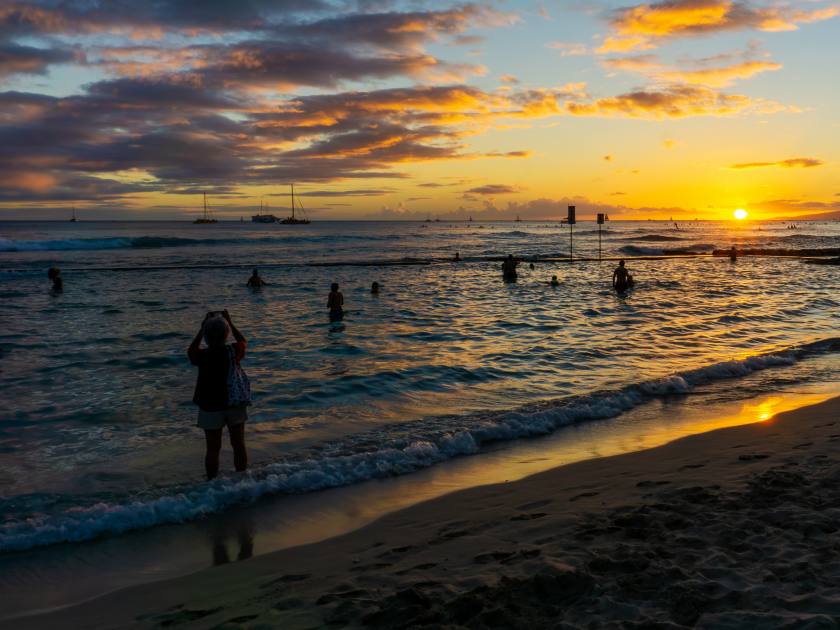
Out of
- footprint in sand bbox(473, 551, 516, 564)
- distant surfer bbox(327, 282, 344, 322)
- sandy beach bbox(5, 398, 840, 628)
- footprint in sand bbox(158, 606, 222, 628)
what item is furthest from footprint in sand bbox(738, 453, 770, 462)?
distant surfer bbox(327, 282, 344, 322)

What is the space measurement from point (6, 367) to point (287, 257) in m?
44.9

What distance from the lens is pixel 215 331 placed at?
23.1 feet

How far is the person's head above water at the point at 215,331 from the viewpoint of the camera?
276 inches

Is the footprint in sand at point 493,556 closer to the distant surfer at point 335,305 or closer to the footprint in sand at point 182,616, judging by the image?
the footprint in sand at point 182,616

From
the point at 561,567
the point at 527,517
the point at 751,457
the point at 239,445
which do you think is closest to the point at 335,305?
the point at 239,445

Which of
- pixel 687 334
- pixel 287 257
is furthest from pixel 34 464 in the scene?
pixel 287 257

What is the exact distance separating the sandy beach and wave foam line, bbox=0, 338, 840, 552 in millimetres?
1443

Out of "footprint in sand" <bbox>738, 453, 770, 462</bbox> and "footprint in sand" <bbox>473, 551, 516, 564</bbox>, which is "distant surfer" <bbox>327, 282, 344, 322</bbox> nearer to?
"footprint in sand" <bbox>738, 453, 770, 462</bbox>

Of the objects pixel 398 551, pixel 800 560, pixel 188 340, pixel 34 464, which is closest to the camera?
pixel 800 560

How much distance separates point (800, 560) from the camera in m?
4.76

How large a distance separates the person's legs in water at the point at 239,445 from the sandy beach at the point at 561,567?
2150 mm

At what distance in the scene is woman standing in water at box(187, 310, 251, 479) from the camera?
709 cm

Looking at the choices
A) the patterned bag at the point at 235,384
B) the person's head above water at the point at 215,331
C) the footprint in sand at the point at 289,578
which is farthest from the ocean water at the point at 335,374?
the footprint in sand at the point at 289,578

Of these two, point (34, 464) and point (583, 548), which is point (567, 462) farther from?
point (34, 464)
